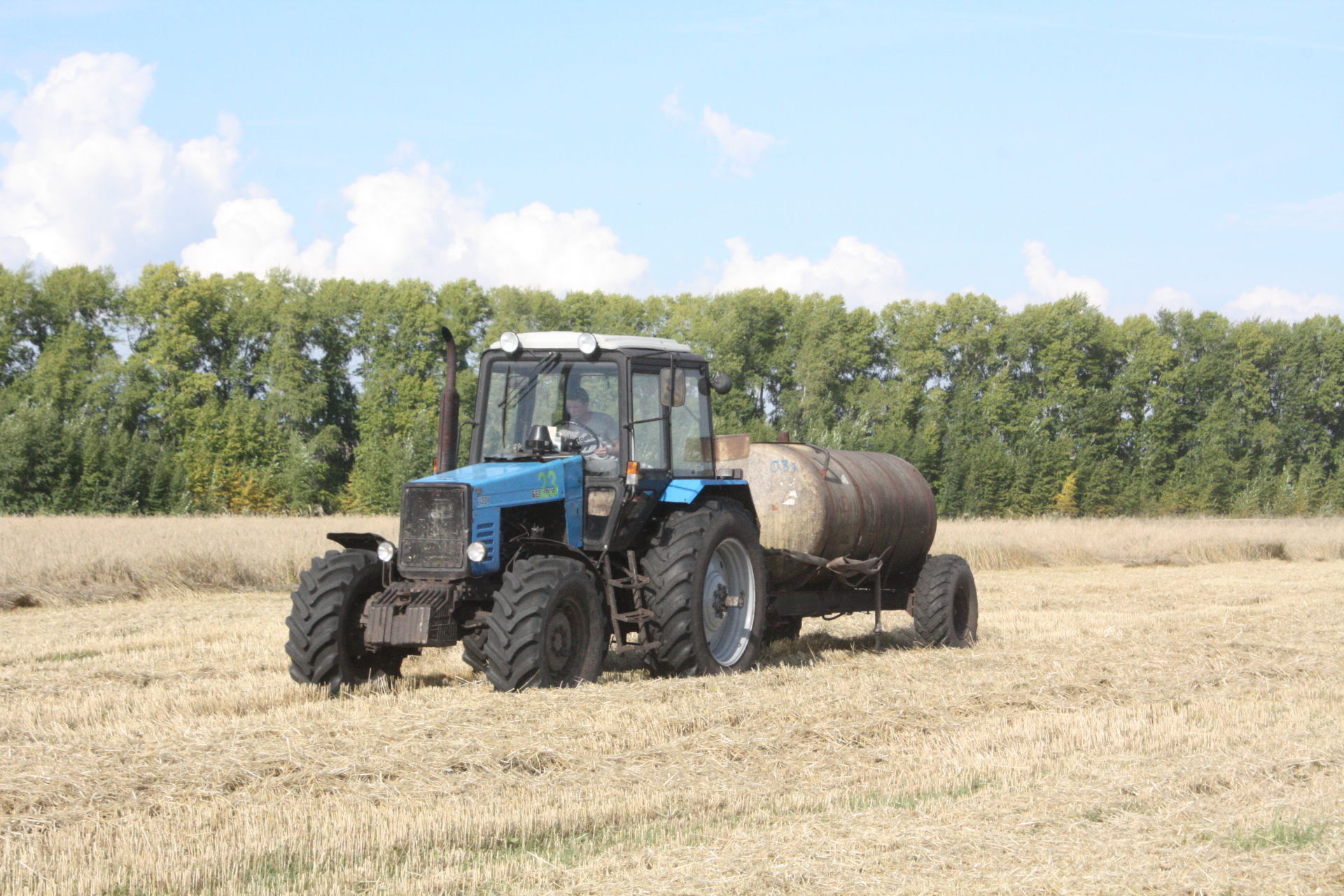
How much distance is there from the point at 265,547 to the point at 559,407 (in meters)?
11.7

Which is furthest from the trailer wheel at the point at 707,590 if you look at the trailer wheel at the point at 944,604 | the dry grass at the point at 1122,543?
the dry grass at the point at 1122,543

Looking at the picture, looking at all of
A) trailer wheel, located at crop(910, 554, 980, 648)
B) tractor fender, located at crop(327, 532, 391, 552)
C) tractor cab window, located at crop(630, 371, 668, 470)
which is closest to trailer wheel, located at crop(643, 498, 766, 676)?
tractor cab window, located at crop(630, 371, 668, 470)

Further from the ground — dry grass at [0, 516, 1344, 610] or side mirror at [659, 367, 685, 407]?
side mirror at [659, 367, 685, 407]

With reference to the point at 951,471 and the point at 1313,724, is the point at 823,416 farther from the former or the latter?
the point at 1313,724

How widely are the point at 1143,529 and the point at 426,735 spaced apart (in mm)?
26592

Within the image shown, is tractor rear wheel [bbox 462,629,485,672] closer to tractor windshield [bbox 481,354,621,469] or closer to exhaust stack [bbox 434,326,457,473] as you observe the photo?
exhaust stack [bbox 434,326,457,473]

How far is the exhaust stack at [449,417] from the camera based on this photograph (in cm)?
944

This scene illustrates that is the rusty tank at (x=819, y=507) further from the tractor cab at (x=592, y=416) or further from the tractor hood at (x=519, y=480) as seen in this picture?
the tractor hood at (x=519, y=480)

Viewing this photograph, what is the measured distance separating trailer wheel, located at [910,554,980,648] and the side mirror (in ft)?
13.2

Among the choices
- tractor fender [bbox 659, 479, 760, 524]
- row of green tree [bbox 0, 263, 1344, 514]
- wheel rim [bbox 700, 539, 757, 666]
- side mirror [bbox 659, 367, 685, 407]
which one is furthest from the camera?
row of green tree [bbox 0, 263, 1344, 514]

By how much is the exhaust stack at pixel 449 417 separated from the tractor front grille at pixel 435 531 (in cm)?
50

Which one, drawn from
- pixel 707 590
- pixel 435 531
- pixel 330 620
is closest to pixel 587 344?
pixel 435 531

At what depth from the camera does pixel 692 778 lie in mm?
6738

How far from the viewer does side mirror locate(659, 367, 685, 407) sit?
965 cm
